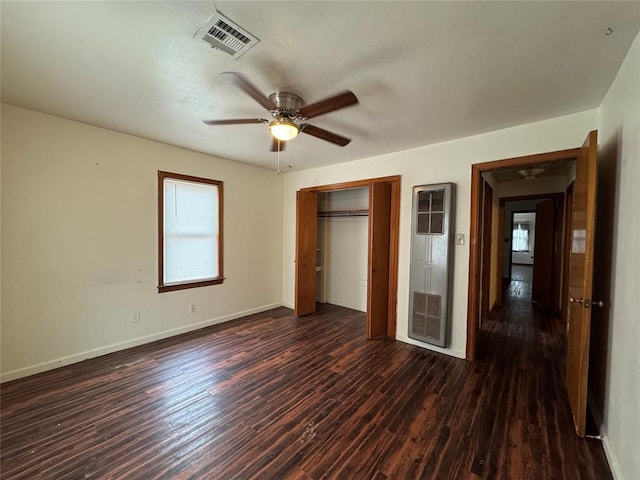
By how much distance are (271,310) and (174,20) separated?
4092 millimetres

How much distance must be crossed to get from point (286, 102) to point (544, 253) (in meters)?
5.41

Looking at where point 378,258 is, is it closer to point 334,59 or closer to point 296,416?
point 296,416

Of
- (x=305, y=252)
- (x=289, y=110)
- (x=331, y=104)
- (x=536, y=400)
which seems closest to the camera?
(x=331, y=104)

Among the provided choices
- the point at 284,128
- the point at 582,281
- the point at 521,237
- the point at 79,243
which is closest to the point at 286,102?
the point at 284,128

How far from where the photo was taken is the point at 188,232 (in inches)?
144

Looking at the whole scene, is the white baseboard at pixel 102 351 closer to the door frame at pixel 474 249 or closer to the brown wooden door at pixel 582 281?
the door frame at pixel 474 249

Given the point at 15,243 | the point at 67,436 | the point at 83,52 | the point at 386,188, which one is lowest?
the point at 67,436

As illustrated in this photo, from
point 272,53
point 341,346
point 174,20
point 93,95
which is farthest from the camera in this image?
point 341,346

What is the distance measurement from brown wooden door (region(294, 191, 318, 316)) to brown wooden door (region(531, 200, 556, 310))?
426cm

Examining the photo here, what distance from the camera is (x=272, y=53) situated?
160cm

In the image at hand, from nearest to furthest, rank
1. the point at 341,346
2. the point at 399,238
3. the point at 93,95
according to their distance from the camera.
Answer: the point at 93,95
the point at 341,346
the point at 399,238

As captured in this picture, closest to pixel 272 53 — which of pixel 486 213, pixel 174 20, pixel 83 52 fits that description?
pixel 174 20

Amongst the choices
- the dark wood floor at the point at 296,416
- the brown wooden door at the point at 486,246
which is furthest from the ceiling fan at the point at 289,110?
the brown wooden door at the point at 486,246

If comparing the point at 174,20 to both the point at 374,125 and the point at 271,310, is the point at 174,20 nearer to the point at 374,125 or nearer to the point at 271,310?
the point at 374,125
